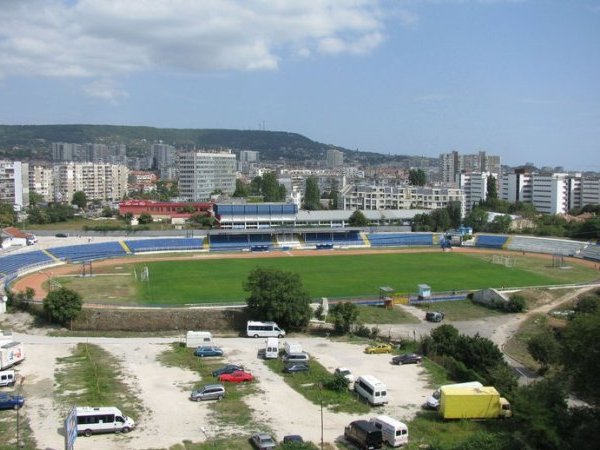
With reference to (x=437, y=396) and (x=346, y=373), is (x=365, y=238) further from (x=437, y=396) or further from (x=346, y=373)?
(x=437, y=396)

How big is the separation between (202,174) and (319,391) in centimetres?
9599

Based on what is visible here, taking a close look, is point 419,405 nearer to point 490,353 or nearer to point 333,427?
point 333,427

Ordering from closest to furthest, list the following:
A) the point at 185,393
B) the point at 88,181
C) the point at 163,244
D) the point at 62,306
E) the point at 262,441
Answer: the point at 262,441
the point at 185,393
the point at 62,306
the point at 163,244
the point at 88,181

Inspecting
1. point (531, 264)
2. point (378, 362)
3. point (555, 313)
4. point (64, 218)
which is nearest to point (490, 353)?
point (378, 362)

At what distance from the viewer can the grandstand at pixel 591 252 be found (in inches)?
2067

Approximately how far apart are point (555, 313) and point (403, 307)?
25.8 ft

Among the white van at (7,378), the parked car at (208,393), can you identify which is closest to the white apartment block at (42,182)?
the white van at (7,378)

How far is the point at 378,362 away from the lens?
2438 cm

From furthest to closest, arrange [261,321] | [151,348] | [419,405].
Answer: [261,321]
[151,348]
[419,405]

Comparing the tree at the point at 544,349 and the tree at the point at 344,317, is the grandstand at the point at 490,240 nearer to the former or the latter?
the tree at the point at 344,317

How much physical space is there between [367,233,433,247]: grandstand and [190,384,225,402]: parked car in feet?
144

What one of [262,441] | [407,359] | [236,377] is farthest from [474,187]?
[262,441]

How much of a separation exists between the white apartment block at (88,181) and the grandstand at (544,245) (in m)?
77.7

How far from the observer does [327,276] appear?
1763 inches
